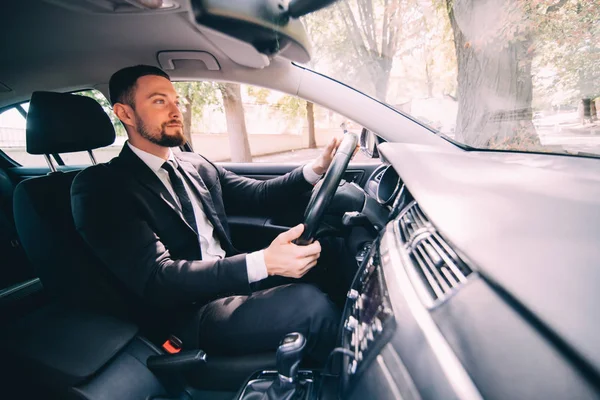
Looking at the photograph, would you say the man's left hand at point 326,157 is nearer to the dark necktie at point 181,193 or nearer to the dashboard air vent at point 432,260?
the dark necktie at point 181,193

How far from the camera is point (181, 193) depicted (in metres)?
1.59

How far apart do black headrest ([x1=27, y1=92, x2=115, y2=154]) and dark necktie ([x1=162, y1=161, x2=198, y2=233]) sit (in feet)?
1.72

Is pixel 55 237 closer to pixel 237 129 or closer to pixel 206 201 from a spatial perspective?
pixel 206 201

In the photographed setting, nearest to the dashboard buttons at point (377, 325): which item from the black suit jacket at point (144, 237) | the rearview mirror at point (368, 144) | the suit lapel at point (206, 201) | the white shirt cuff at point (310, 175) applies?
the black suit jacket at point (144, 237)

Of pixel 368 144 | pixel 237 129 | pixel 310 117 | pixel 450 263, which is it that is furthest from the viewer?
pixel 237 129

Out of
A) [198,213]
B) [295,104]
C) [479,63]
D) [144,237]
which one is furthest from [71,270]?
[295,104]

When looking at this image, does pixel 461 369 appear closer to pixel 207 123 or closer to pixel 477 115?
pixel 477 115

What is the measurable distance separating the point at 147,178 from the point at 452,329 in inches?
56.5

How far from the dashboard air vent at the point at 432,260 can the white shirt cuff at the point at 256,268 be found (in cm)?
52

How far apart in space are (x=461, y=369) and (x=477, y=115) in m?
1.40

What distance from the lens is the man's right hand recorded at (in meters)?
1.11

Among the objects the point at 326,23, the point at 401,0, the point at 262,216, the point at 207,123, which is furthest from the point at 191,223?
the point at 207,123

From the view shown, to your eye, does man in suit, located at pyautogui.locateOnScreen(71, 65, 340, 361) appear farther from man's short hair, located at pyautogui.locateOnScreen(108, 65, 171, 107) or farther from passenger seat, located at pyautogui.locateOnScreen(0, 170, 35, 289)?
passenger seat, located at pyautogui.locateOnScreen(0, 170, 35, 289)

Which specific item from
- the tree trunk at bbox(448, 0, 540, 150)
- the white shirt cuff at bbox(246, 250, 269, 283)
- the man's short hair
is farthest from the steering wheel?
the man's short hair
